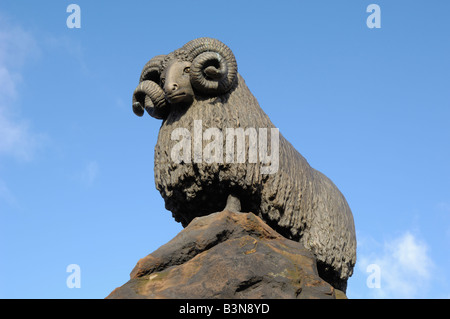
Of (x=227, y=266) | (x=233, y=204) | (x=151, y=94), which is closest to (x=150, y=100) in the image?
(x=151, y=94)

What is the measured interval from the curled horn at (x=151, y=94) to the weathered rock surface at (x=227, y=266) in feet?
6.22

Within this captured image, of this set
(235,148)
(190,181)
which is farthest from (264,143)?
(190,181)

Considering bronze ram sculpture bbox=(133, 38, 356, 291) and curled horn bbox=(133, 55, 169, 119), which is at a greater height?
curled horn bbox=(133, 55, 169, 119)

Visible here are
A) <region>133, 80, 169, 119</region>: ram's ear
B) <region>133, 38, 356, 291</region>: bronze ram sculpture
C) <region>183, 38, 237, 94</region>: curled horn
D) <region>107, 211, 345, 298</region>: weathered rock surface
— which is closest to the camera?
<region>107, 211, 345, 298</region>: weathered rock surface

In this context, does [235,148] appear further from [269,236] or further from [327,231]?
[327,231]

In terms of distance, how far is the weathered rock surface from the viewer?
6.56 m

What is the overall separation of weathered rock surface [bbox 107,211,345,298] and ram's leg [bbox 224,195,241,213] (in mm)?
380

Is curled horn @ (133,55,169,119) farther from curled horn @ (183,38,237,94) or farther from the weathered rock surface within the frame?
the weathered rock surface

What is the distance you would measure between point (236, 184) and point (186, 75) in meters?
1.64

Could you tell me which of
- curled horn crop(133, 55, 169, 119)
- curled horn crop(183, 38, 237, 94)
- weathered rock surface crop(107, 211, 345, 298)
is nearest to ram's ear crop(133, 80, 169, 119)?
curled horn crop(133, 55, 169, 119)

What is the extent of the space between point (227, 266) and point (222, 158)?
173 centimetres

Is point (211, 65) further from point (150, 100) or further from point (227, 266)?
point (227, 266)

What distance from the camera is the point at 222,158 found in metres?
8.05

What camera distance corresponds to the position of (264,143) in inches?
333
